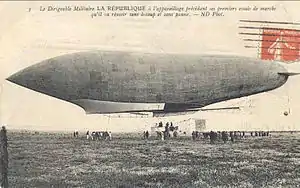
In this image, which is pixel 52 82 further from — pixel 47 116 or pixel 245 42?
pixel 245 42

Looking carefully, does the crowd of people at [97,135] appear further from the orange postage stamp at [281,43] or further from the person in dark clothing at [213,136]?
the orange postage stamp at [281,43]

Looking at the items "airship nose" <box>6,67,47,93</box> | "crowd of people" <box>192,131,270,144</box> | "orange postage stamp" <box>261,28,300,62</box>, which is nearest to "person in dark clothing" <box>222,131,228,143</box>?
"crowd of people" <box>192,131,270,144</box>

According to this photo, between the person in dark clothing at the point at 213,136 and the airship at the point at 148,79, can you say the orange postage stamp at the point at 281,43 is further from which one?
the person in dark clothing at the point at 213,136

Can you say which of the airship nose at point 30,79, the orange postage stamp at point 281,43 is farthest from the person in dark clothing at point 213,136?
the airship nose at point 30,79

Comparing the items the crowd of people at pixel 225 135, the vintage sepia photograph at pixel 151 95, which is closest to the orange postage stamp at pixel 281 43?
the vintage sepia photograph at pixel 151 95

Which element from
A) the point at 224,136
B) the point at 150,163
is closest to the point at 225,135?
the point at 224,136

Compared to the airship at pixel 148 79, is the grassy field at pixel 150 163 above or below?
below

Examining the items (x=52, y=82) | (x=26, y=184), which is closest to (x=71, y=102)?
(x=52, y=82)

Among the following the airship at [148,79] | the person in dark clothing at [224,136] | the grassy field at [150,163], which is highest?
the airship at [148,79]
